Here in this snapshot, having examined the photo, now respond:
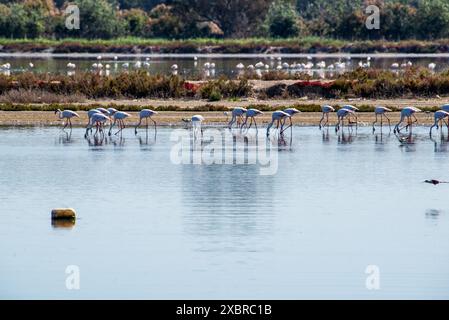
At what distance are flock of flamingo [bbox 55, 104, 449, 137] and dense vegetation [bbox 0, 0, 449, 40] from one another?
52169 millimetres

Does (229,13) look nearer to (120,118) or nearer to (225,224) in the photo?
(120,118)

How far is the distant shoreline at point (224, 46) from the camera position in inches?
3344

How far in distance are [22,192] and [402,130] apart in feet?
45.4

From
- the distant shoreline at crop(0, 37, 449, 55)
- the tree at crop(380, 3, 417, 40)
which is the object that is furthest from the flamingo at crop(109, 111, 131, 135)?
the tree at crop(380, 3, 417, 40)

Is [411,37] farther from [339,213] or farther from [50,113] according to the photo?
[339,213]

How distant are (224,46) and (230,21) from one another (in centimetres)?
1002

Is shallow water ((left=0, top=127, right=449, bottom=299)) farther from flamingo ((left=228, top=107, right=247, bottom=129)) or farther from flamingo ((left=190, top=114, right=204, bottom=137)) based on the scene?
flamingo ((left=228, top=107, right=247, bottom=129))

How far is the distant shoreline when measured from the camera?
279ft

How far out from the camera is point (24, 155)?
3028 centimetres

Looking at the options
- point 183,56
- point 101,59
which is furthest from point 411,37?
point 101,59

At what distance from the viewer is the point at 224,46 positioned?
3529 inches

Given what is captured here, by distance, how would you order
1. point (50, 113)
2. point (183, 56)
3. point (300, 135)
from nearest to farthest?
point (300, 135) → point (50, 113) → point (183, 56)

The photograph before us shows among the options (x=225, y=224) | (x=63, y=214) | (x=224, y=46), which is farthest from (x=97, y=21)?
(x=225, y=224)

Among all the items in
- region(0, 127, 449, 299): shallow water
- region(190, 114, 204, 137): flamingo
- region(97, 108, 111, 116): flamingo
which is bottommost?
region(0, 127, 449, 299): shallow water
